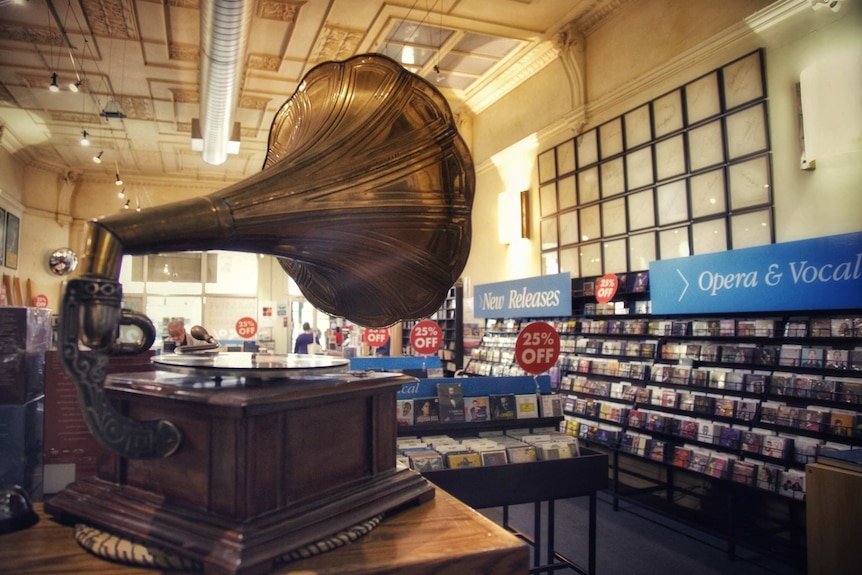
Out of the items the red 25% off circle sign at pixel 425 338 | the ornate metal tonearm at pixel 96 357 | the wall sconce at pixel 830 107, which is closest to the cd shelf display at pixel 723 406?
the wall sconce at pixel 830 107

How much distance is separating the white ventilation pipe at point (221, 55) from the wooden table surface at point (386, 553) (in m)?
4.35

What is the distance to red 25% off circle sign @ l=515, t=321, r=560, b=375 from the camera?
335cm

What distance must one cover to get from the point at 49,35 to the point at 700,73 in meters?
7.20

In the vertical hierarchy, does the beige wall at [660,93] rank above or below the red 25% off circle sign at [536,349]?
above

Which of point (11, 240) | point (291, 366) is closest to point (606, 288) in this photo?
point (291, 366)

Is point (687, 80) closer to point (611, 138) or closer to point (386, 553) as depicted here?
point (611, 138)

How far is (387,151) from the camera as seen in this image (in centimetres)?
102

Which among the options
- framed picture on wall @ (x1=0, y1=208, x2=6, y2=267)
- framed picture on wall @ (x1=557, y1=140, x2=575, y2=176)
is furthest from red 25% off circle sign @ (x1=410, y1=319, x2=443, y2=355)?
framed picture on wall @ (x1=0, y1=208, x2=6, y2=267)

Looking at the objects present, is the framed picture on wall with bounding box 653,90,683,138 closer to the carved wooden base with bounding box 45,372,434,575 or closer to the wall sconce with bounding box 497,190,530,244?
the wall sconce with bounding box 497,190,530,244

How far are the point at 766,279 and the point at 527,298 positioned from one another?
101 inches

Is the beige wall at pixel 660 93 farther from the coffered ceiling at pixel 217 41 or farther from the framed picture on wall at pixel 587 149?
the coffered ceiling at pixel 217 41

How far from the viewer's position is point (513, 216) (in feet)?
23.3

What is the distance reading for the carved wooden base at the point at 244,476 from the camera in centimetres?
68

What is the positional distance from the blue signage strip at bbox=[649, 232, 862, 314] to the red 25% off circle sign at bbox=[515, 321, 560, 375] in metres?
1.31
